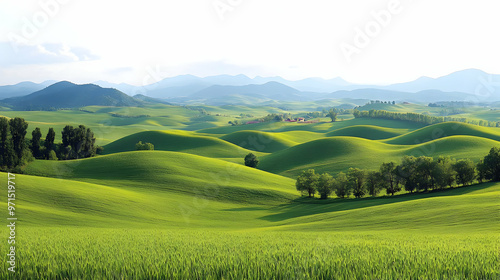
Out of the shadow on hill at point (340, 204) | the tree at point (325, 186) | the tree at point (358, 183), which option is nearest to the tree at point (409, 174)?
the shadow on hill at point (340, 204)

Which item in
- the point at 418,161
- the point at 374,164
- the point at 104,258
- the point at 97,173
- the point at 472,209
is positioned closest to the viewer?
the point at 104,258

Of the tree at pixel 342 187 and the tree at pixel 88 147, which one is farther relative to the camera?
the tree at pixel 88 147

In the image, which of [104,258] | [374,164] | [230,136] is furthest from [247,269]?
[230,136]

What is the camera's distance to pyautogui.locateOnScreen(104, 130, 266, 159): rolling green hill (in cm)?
13925

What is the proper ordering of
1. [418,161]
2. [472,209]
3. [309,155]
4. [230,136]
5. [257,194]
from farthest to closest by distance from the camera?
1. [230,136]
2. [309,155]
3. [257,194]
4. [418,161]
5. [472,209]

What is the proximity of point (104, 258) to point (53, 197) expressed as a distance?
49.9 m

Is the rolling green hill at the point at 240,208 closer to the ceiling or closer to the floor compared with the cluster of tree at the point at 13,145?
closer to the floor

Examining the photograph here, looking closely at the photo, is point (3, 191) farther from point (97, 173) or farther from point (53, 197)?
point (97, 173)

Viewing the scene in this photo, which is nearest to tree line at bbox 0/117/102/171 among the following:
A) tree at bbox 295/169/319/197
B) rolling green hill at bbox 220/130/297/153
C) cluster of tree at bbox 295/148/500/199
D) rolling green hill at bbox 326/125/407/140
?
tree at bbox 295/169/319/197

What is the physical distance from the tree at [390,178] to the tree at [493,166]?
55.0 ft

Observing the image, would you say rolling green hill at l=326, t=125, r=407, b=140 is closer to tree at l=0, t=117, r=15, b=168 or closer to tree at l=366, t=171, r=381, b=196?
tree at l=366, t=171, r=381, b=196

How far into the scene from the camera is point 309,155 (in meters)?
123

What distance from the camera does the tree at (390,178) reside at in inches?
2662

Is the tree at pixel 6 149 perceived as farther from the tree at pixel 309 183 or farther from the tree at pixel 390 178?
the tree at pixel 390 178
